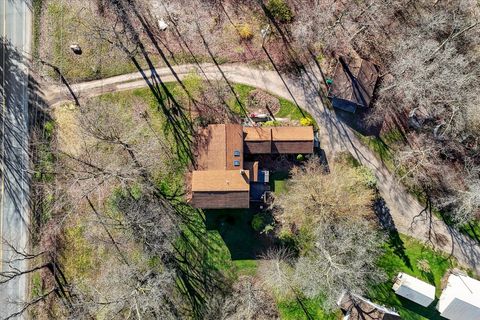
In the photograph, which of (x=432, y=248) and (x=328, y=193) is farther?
(x=432, y=248)

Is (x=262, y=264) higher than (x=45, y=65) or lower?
lower

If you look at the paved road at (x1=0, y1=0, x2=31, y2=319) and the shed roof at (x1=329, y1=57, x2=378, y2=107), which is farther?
the paved road at (x1=0, y1=0, x2=31, y2=319)

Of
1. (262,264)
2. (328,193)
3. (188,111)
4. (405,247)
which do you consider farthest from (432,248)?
(188,111)

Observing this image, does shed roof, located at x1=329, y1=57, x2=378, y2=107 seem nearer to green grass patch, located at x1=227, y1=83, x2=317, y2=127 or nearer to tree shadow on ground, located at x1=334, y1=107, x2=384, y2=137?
tree shadow on ground, located at x1=334, y1=107, x2=384, y2=137

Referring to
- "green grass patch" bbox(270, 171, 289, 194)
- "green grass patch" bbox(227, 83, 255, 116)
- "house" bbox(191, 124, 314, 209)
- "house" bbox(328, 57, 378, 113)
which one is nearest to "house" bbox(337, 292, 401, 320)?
"green grass patch" bbox(270, 171, 289, 194)

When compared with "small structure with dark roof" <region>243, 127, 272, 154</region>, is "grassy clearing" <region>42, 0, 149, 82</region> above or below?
above

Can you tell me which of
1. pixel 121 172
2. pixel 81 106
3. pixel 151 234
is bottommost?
pixel 151 234

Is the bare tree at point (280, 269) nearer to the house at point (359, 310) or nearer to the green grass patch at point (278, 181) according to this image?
the house at point (359, 310)

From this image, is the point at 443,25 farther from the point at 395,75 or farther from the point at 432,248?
the point at 432,248

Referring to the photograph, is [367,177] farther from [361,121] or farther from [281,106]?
[281,106]
